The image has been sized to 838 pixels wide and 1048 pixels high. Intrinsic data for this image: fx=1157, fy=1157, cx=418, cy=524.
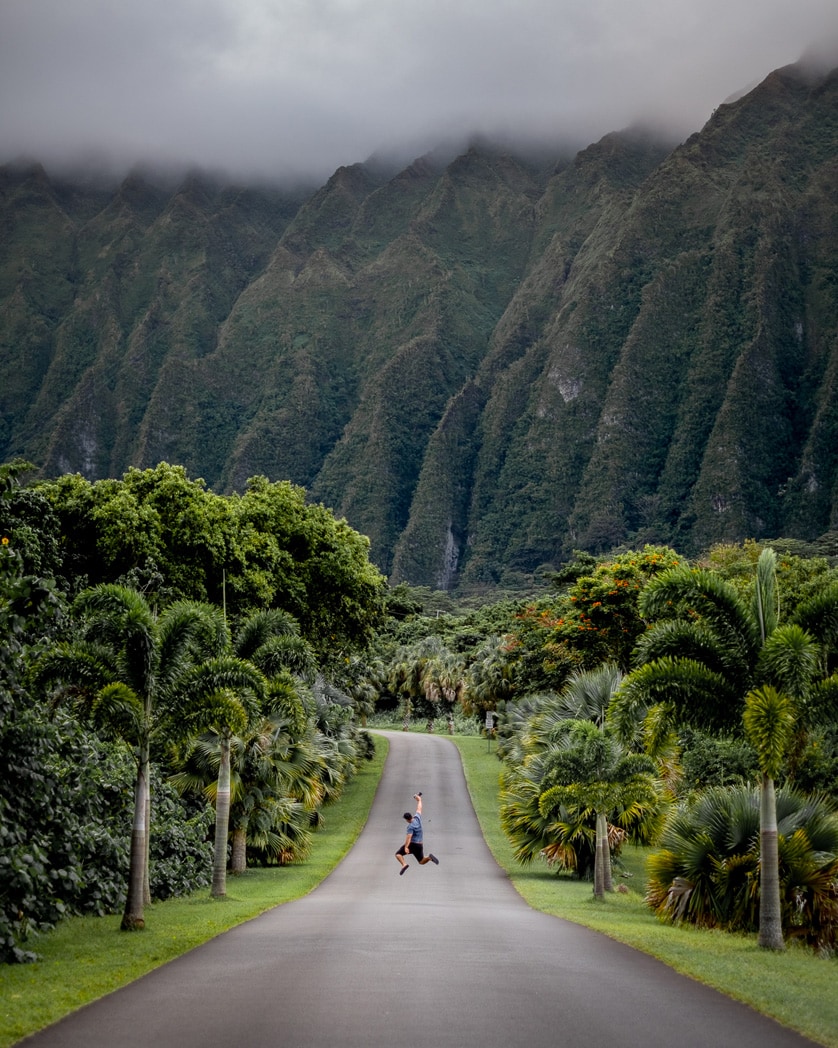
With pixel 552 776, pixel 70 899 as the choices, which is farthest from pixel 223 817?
pixel 552 776

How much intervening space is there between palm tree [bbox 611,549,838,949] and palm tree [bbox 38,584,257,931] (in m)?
6.67

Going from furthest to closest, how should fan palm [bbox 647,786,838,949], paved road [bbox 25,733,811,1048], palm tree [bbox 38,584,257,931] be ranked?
1. palm tree [bbox 38,584,257,931]
2. fan palm [bbox 647,786,838,949]
3. paved road [bbox 25,733,811,1048]

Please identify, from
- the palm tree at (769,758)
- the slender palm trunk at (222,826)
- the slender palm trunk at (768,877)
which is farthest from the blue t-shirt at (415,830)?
the palm tree at (769,758)

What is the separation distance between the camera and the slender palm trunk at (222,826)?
24.2 metres

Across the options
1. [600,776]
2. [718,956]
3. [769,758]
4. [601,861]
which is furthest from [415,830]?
[718,956]

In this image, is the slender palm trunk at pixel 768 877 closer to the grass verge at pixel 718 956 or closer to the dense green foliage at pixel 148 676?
the grass verge at pixel 718 956

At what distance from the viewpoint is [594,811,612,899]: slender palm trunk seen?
25016 mm

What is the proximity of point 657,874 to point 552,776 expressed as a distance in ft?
19.6

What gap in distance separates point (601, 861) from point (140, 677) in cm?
1157

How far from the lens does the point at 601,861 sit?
993 inches

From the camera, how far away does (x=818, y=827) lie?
18562 mm

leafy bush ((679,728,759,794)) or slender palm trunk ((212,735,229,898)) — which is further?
leafy bush ((679,728,759,794))

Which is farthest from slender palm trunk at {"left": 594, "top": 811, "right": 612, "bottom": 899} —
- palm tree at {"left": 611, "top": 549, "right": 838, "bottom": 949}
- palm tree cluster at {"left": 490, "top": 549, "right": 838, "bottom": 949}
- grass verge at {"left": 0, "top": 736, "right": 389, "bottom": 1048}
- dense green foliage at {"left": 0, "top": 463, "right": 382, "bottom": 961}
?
palm tree at {"left": 611, "top": 549, "right": 838, "bottom": 949}

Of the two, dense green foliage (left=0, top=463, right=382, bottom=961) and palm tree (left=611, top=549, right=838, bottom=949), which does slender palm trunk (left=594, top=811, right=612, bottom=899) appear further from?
palm tree (left=611, top=549, right=838, bottom=949)
